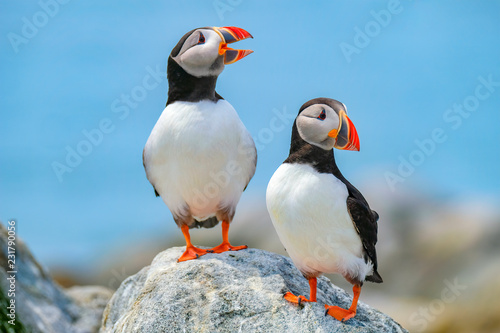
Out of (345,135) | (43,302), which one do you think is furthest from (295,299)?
(43,302)

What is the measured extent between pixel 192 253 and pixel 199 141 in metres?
1.25

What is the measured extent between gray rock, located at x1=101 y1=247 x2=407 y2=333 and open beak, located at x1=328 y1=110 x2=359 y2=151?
4.91ft

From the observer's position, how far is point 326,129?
506 cm

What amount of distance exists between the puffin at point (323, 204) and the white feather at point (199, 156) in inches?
40.0

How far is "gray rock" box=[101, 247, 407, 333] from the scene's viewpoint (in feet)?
17.4

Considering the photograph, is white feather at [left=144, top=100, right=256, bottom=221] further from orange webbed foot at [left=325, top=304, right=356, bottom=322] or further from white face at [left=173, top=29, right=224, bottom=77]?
orange webbed foot at [left=325, top=304, right=356, bottom=322]

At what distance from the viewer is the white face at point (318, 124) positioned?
199 inches

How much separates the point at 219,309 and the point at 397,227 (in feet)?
36.0

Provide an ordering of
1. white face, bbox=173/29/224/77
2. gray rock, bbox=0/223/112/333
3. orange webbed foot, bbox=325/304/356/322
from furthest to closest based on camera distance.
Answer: gray rock, bbox=0/223/112/333
white face, bbox=173/29/224/77
orange webbed foot, bbox=325/304/356/322

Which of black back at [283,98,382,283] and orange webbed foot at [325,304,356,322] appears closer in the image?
black back at [283,98,382,283]

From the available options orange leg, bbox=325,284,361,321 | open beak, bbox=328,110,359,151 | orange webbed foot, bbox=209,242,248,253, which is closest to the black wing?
orange leg, bbox=325,284,361,321

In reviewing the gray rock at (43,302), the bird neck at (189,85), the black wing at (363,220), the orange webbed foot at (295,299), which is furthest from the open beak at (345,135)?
the gray rock at (43,302)

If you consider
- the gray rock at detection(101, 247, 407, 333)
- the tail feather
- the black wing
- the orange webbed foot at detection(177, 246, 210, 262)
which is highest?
the black wing

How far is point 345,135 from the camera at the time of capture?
5.00m
